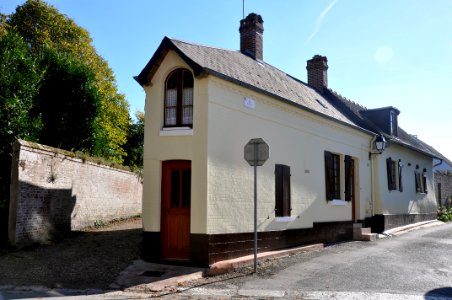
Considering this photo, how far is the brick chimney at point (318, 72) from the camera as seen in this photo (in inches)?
814

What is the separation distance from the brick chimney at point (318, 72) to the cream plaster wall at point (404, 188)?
4.46 m

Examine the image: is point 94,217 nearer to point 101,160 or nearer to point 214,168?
point 101,160

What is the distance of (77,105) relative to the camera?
1656cm

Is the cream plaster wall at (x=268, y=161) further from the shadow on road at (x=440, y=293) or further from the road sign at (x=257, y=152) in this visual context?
the shadow on road at (x=440, y=293)

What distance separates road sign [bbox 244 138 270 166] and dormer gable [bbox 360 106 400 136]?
40.9 ft

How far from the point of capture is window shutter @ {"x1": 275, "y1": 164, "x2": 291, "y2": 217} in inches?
464

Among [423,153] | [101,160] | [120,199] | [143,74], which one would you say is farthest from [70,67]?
[423,153]

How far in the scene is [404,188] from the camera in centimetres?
2019

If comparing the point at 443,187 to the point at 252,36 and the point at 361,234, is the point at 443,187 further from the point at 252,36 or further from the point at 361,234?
the point at 252,36

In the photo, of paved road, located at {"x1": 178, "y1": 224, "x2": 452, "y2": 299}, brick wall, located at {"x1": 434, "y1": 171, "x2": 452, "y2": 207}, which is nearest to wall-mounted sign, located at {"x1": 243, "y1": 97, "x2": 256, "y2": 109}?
paved road, located at {"x1": 178, "y1": 224, "x2": 452, "y2": 299}

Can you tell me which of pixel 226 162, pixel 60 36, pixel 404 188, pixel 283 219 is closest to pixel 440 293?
pixel 283 219

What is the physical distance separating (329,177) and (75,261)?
27.7ft

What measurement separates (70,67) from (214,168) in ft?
32.3

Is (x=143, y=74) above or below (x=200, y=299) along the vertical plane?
above
